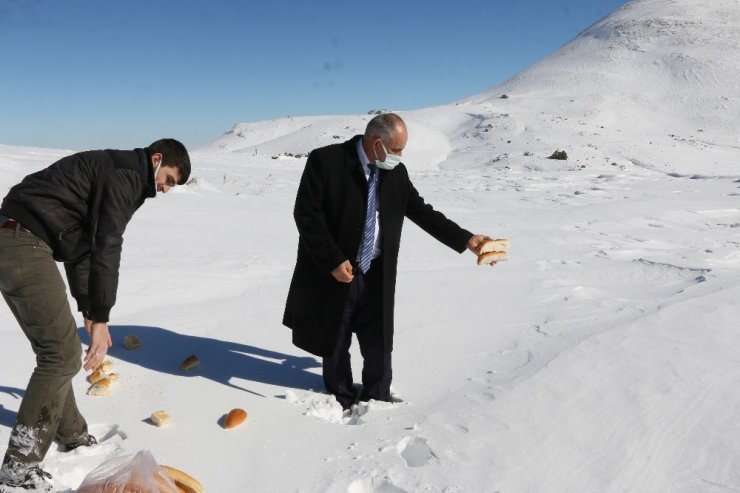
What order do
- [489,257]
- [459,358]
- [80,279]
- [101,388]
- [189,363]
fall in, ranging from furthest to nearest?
[459,358] → [189,363] → [489,257] → [101,388] → [80,279]

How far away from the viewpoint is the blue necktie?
318cm

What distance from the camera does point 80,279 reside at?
278 centimetres

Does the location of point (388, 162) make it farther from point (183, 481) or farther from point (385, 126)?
point (183, 481)

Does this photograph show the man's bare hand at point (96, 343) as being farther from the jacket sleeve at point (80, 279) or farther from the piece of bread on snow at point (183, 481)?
the piece of bread on snow at point (183, 481)

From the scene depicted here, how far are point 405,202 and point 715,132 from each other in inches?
1315

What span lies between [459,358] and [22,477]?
101 inches

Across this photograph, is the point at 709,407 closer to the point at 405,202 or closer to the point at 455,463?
the point at 455,463

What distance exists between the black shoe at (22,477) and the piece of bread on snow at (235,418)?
86 centimetres

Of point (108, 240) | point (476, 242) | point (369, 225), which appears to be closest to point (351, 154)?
point (369, 225)

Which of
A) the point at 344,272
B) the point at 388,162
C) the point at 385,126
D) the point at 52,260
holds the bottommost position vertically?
the point at 344,272

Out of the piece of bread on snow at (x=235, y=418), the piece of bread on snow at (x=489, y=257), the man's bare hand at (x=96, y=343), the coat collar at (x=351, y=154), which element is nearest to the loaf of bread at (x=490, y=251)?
the piece of bread on snow at (x=489, y=257)

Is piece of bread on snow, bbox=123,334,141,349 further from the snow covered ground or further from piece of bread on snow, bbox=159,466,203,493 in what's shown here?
piece of bread on snow, bbox=159,466,203,493

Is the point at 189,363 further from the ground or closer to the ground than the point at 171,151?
closer to the ground

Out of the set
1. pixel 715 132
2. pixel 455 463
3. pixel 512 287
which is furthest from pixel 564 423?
pixel 715 132
